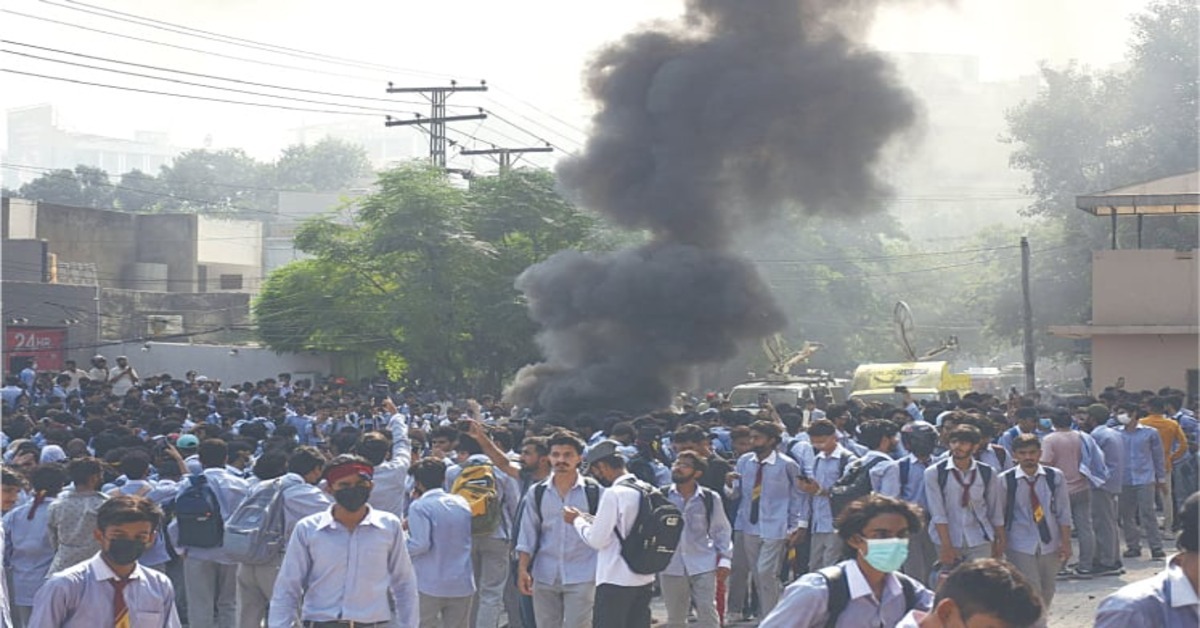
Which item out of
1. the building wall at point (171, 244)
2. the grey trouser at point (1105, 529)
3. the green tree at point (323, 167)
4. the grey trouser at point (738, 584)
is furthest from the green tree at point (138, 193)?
the grey trouser at point (738, 584)

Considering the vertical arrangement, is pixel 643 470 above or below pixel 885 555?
below

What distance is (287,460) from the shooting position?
30.6 ft

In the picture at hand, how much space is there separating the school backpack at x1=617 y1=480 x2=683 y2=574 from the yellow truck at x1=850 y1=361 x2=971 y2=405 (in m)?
20.1

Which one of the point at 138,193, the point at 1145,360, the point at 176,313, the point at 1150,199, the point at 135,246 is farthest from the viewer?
the point at 138,193

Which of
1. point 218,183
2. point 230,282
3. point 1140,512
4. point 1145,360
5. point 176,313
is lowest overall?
point 1140,512

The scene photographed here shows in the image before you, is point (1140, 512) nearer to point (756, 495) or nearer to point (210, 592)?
point (756, 495)

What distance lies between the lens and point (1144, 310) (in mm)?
28422

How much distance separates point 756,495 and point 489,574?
7.41ft

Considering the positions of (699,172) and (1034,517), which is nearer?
(1034,517)

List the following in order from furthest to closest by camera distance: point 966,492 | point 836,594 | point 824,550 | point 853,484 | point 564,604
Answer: point 824,550
point 853,484
point 966,492
point 564,604
point 836,594

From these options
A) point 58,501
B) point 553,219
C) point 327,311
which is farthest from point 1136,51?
point 58,501

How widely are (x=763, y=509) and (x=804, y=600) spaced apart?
6327 millimetres

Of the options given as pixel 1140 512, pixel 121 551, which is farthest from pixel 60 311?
pixel 121 551

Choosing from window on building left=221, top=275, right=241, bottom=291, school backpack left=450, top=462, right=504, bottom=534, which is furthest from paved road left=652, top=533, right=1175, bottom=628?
window on building left=221, top=275, right=241, bottom=291
